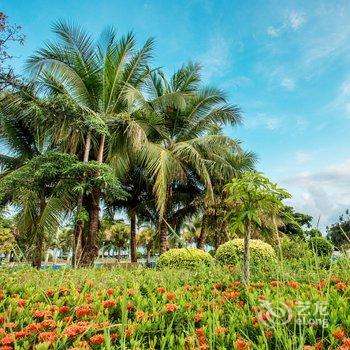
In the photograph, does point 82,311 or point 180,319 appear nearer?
point 82,311

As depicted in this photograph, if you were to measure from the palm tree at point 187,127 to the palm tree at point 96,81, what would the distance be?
1273 millimetres

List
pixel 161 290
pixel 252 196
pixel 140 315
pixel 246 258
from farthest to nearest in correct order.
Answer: pixel 252 196 < pixel 246 258 < pixel 161 290 < pixel 140 315

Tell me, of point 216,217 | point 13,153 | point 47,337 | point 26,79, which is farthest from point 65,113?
point 47,337

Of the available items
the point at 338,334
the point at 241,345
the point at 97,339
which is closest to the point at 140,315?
the point at 97,339

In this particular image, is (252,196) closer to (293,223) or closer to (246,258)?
(246,258)

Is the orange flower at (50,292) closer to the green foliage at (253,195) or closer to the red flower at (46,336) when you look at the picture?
the red flower at (46,336)

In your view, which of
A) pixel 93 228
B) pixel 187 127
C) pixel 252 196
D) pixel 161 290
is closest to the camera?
pixel 161 290

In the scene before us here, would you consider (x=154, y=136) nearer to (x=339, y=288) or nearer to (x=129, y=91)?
(x=129, y=91)

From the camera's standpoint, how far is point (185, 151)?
1462 centimetres

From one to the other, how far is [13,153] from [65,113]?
436 centimetres

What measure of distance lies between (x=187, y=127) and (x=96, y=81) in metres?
4.83

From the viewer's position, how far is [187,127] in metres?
16.6

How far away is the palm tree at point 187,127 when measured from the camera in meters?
14.7

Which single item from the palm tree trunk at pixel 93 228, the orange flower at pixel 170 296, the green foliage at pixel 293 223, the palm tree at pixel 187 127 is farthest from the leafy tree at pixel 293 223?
the palm tree trunk at pixel 93 228
